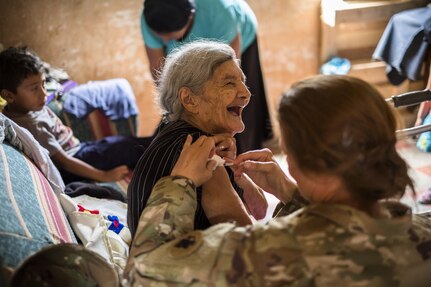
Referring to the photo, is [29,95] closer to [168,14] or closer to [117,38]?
[168,14]

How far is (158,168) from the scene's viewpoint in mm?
1375

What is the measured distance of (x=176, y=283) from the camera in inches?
38.0

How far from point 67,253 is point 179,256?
255 mm

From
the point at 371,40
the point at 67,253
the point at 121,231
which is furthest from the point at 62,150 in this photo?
the point at 371,40

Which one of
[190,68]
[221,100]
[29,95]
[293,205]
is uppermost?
[190,68]

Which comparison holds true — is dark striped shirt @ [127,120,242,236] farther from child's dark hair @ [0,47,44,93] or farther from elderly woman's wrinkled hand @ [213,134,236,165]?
child's dark hair @ [0,47,44,93]

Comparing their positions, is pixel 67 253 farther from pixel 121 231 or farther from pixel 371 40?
pixel 371 40

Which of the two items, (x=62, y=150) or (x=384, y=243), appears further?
(x=62, y=150)

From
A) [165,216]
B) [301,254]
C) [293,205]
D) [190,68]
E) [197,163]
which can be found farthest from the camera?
[190,68]

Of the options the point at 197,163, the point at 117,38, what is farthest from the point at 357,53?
the point at 197,163

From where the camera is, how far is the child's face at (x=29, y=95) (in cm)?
237

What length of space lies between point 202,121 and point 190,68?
0.18m

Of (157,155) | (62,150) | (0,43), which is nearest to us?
(157,155)

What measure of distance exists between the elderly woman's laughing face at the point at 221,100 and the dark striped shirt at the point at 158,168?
11 centimetres
